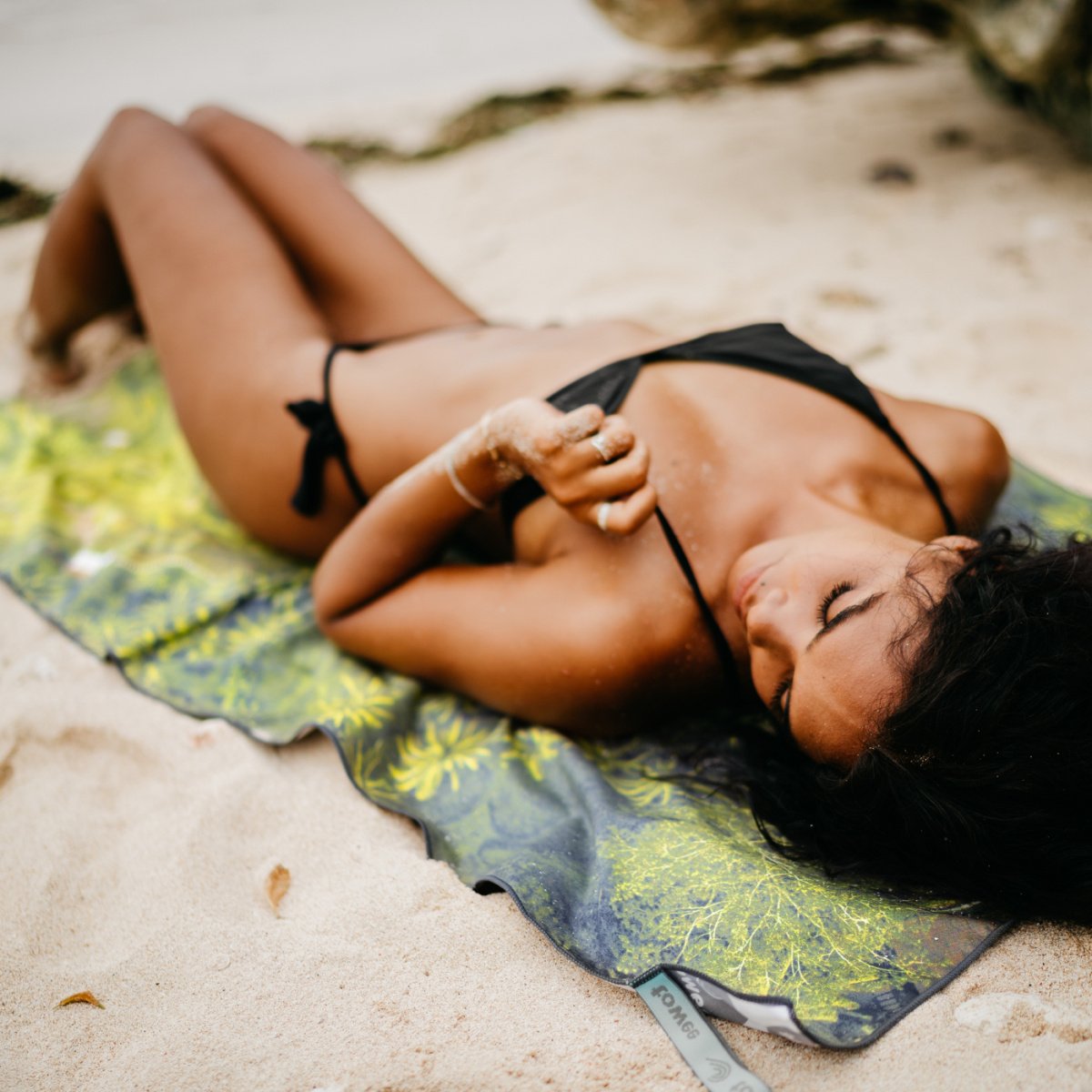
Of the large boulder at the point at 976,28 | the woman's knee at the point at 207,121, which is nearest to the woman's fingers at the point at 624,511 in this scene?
the woman's knee at the point at 207,121

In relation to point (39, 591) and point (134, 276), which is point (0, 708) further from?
point (134, 276)

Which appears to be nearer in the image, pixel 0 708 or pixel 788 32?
pixel 0 708

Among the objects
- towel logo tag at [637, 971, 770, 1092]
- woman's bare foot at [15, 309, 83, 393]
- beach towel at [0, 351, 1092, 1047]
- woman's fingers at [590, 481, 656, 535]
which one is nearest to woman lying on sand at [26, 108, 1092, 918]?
woman's fingers at [590, 481, 656, 535]

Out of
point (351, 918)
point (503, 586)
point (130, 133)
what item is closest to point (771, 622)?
point (503, 586)

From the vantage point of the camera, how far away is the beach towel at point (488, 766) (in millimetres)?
1567

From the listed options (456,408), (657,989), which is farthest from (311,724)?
(657,989)

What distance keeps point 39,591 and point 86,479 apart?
0.63 meters

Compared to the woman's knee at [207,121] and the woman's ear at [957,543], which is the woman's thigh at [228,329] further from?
the woman's ear at [957,543]

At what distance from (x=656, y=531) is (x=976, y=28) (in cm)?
355

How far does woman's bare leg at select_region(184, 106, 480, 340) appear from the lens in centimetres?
282

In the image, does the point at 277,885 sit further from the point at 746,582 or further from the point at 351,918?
the point at 746,582

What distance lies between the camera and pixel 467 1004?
5.09ft

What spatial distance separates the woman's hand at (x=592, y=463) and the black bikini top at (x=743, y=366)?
0.70ft

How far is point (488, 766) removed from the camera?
6.80 feet
